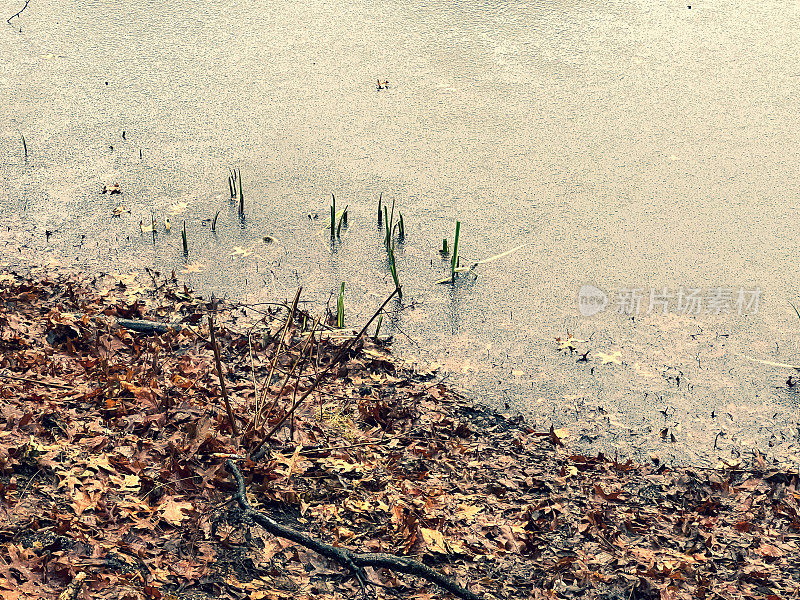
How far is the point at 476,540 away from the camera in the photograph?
2.45 m

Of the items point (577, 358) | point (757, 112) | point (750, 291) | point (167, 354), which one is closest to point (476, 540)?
point (577, 358)

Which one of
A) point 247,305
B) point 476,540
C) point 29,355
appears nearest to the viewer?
point 476,540

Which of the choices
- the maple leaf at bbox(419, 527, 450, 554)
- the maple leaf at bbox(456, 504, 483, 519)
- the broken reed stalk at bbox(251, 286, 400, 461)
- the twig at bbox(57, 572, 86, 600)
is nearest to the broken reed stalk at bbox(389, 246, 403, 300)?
the broken reed stalk at bbox(251, 286, 400, 461)

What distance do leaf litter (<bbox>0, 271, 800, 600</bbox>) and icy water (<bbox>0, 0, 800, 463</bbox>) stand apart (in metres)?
0.28

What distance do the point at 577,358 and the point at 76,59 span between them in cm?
408

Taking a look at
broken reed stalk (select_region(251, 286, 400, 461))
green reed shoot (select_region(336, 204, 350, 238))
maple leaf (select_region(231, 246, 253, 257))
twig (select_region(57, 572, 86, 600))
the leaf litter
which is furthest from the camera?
green reed shoot (select_region(336, 204, 350, 238))

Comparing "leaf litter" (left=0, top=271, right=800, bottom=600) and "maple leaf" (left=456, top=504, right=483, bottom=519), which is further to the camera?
"maple leaf" (left=456, top=504, right=483, bottom=519)

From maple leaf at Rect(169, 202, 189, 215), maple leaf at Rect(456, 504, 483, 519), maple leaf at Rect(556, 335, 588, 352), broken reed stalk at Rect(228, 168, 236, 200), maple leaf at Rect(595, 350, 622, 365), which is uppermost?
broken reed stalk at Rect(228, 168, 236, 200)

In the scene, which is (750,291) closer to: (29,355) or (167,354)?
(167,354)

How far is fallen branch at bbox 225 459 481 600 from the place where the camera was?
2.21 meters

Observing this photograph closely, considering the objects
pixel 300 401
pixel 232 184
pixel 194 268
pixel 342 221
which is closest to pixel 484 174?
pixel 342 221

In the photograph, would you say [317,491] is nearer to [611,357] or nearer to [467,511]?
[467,511]

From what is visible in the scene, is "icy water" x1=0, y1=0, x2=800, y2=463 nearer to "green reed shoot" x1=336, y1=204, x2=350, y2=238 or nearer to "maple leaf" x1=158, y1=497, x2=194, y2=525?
"green reed shoot" x1=336, y1=204, x2=350, y2=238

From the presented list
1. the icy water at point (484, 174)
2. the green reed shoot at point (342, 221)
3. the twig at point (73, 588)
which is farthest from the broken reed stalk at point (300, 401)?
the green reed shoot at point (342, 221)
